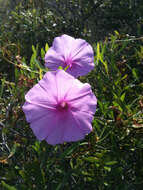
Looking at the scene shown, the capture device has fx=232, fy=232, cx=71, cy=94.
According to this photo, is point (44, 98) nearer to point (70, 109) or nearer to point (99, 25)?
point (70, 109)

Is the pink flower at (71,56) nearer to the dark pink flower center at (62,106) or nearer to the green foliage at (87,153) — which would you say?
the green foliage at (87,153)

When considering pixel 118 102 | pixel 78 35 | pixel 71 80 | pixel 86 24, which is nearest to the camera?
pixel 71 80

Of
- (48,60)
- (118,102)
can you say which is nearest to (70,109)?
(118,102)

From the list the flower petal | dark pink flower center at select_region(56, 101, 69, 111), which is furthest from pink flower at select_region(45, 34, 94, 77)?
dark pink flower center at select_region(56, 101, 69, 111)

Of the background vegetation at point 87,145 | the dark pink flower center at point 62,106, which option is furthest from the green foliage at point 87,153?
the dark pink flower center at point 62,106

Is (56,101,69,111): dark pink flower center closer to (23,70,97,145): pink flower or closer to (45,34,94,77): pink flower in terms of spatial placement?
(23,70,97,145): pink flower

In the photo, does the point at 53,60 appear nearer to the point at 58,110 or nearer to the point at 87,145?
the point at 58,110
